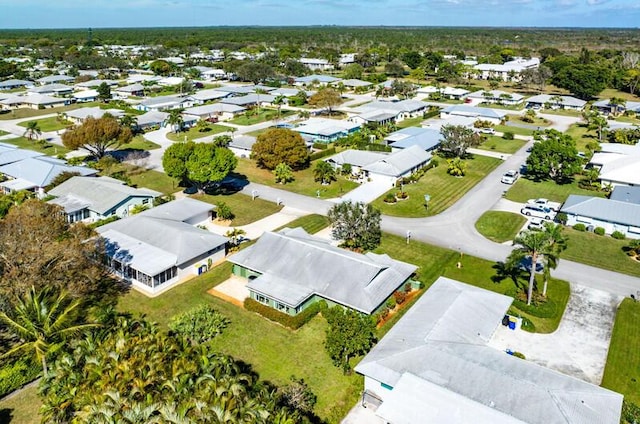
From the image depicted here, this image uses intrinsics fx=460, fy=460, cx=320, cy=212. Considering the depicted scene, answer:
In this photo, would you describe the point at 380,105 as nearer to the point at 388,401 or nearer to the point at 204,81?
the point at 204,81

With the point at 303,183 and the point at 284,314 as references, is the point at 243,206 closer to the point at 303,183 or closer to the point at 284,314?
the point at 303,183

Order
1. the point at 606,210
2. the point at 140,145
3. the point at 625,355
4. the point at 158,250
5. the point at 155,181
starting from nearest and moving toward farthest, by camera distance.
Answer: the point at 625,355
the point at 158,250
the point at 606,210
the point at 155,181
the point at 140,145

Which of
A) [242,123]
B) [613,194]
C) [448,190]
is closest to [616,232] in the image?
[613,194]

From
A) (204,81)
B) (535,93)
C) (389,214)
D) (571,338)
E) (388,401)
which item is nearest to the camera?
(388,401)

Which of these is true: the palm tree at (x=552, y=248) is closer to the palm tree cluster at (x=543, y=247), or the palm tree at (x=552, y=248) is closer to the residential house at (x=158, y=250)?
Result: the palm tree cluster at (x=543, y=247)

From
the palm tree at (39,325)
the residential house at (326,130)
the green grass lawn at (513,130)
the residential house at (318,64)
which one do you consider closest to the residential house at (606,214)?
the residential house at (326,130)

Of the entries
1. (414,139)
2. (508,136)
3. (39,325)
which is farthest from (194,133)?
(39,325)

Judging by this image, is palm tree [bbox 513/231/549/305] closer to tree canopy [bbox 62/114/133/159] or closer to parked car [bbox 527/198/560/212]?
parked car [bbox 527/198/560/212]
